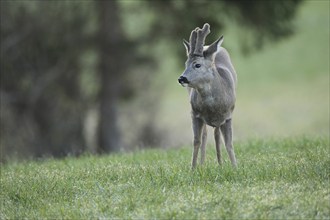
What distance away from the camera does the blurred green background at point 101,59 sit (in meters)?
22.6

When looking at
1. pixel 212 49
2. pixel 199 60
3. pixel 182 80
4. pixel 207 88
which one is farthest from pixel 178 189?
pixel 212 49

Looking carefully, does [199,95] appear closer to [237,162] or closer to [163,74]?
[237,162]

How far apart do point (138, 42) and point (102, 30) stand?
1.45 m

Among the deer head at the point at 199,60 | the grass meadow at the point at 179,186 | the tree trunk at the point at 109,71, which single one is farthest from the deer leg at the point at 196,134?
the tree trunk at the point at 109,71

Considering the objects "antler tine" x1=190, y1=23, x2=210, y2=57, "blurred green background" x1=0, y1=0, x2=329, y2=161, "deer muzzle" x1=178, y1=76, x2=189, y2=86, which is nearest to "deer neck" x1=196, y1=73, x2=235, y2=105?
"deer muzzle" x1=178, y1=76, x2=189, y2=86

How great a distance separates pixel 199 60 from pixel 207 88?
390mm

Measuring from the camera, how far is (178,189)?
9320mm

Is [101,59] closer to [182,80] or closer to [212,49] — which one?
[212,49]

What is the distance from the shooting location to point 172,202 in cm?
880

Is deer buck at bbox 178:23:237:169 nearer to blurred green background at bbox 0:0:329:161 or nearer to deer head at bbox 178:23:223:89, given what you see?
deer head at bbox 178:23:223:89

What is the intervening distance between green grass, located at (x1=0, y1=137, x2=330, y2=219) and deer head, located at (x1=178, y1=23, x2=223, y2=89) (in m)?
1.15

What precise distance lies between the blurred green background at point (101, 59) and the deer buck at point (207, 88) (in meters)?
10.8

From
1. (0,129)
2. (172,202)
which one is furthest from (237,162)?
(0,129)

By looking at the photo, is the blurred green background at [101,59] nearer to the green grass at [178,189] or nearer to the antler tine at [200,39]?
the green grass at [178,189]
